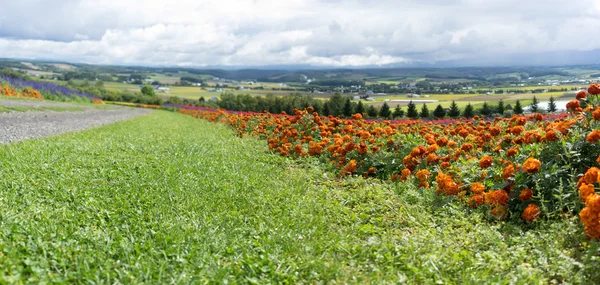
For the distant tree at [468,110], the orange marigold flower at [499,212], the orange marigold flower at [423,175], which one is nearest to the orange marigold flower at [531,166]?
the orange marigold flower at [499,212]

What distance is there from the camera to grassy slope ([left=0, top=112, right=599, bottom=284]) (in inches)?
121

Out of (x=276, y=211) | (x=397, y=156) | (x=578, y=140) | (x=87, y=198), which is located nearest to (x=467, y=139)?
(x=397, y=156)

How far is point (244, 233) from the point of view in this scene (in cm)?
388

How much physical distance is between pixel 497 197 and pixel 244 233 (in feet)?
8.50

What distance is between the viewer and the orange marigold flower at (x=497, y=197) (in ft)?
14.2

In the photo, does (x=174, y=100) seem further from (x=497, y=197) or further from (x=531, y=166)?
(x=531, y=166)

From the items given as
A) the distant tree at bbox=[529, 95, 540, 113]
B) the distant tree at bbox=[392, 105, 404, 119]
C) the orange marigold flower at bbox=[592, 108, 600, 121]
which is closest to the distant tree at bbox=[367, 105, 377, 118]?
the distant tree at bbox=[392, 105, 404, 119]

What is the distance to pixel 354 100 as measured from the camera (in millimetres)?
18672

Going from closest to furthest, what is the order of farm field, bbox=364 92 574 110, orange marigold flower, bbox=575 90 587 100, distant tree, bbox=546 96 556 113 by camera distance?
orange marigold flower, bbox=575 90 587 100 < distant tree, bbox=546 96 556 113 < farm field, bbox=364 92 574 110

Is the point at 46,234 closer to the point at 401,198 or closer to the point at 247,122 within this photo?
the point at 401,198

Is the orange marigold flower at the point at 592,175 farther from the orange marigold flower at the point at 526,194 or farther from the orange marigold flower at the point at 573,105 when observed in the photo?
the orange marigold flower at the point at 573,105

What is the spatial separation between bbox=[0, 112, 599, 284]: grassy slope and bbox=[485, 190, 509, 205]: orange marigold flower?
0.21 metres

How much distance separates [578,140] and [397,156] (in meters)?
2.71

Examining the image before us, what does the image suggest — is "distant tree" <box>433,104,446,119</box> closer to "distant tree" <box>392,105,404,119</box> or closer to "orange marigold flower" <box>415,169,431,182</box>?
"distant tree" <box>392,105,404,119</box>
